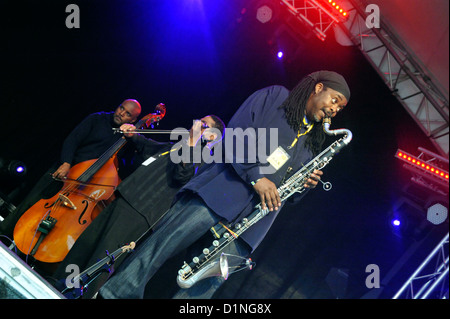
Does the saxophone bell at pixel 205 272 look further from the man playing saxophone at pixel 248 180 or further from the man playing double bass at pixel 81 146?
the man playing double bass at pixel 81 146

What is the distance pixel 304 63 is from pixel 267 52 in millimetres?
431

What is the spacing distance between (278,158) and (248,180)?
0.30 metres

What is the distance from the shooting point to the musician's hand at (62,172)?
3021 mm

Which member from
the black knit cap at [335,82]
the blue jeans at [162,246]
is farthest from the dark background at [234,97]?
the blue jeans at [162,246]

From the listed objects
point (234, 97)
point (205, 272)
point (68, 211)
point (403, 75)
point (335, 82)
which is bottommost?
Answer: point (205, 272)

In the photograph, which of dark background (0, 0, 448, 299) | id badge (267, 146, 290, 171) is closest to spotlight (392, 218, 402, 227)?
dark background (0, 0, 448, 299)

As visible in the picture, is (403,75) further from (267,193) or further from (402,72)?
(267,193)

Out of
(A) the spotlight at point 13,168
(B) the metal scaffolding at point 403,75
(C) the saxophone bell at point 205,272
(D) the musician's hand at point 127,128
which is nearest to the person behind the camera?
(C) the saxophone bell at point 205,272

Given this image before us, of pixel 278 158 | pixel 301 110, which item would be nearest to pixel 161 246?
pixel 278 158

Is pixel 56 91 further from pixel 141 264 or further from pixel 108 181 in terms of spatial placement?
pixel 141 264

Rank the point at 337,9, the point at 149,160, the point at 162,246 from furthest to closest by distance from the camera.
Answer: the point at 337,9, the point at 149,160, the point at 162,246

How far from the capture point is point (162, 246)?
227cm

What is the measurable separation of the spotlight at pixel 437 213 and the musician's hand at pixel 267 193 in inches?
91.1

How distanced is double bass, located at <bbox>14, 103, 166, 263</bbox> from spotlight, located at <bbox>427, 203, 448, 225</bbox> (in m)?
3.16
